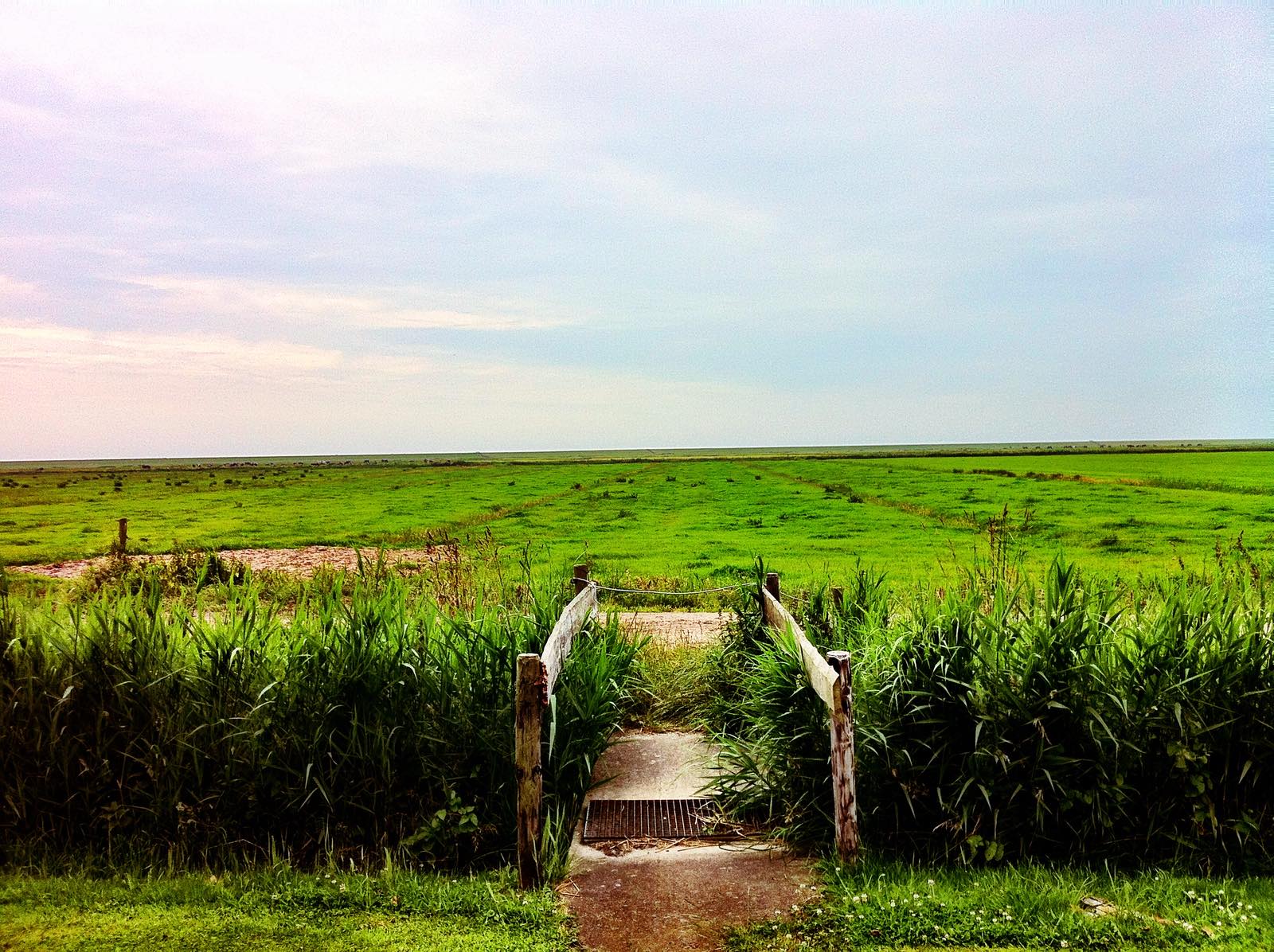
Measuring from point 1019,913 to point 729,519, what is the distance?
3359 centimetres

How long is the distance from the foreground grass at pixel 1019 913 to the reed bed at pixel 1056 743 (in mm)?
313

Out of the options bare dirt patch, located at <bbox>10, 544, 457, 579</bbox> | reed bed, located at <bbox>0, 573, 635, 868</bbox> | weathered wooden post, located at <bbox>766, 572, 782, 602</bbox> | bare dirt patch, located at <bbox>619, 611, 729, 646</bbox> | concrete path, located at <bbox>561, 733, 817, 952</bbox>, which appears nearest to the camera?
concrete path, located at <bbox>561, 733, 817, 952</bbox>

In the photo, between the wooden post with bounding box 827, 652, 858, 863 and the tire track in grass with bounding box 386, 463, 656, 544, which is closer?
the wooden post with bounding box 827, 652, 858, 863

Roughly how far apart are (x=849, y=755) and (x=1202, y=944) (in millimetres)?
1794

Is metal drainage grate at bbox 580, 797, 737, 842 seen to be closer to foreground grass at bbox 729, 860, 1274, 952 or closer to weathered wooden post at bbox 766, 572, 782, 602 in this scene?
foreground grass at bbox 729, 860, 1274, 952

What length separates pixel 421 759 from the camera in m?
5.13

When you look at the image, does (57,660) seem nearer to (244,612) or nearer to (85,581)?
(244,612)

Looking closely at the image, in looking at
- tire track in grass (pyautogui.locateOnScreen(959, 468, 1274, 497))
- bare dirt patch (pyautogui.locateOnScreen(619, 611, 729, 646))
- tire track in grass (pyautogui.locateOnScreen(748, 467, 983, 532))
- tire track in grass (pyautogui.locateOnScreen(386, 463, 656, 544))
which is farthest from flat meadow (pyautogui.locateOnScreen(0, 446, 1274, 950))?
tire track in grass (pyautogui.locateOnScreen(959, 468, 1274, 497))

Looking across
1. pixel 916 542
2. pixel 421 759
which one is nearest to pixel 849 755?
pixel 421 759

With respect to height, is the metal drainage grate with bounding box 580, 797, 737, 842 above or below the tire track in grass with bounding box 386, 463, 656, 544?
above

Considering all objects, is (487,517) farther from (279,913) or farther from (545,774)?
(279,913)

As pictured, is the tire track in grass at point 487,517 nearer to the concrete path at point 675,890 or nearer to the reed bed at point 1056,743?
the concrete path at point 675,890

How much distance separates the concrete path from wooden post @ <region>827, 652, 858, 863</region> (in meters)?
0.29

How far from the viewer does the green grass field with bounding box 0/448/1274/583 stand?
24781 mm
